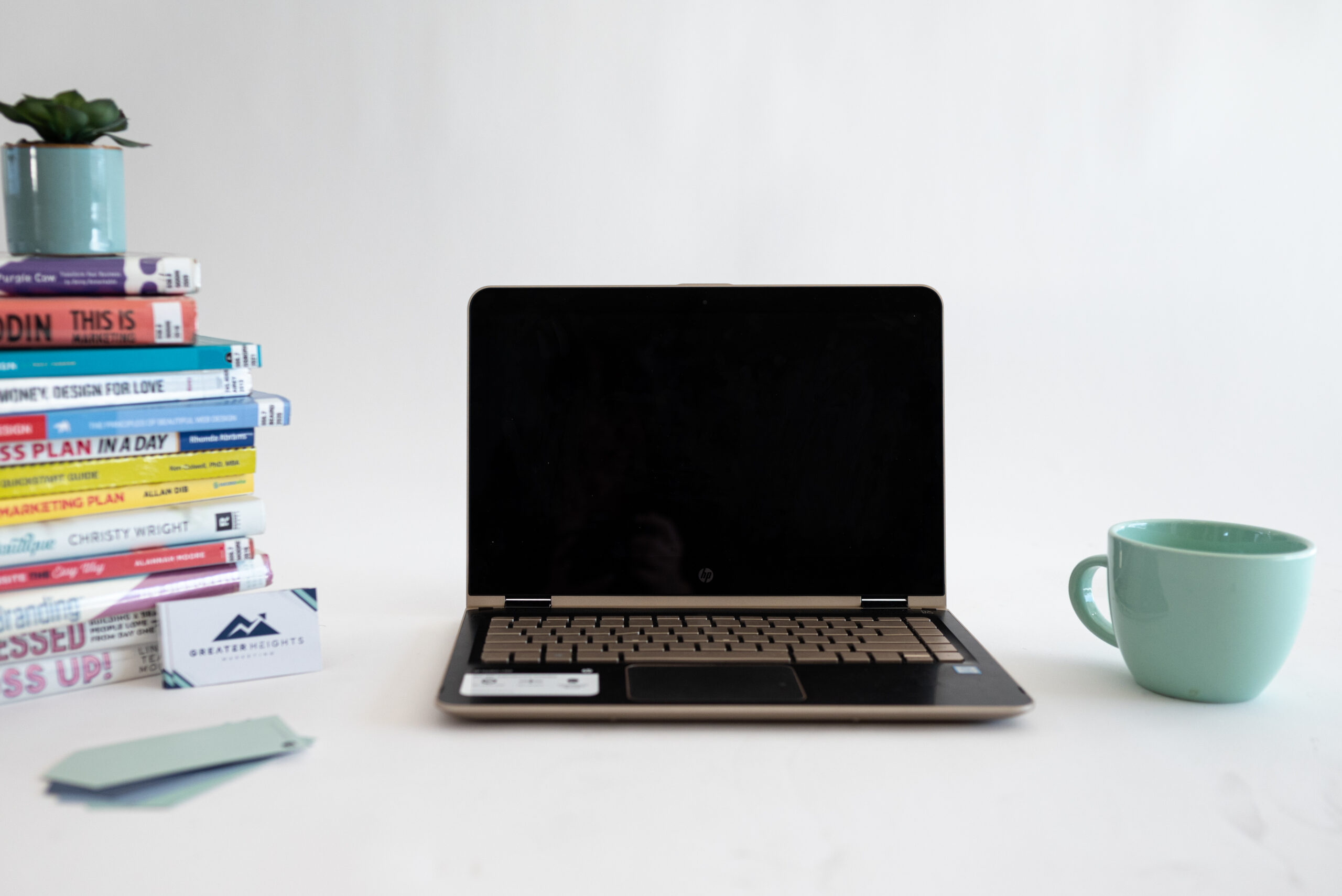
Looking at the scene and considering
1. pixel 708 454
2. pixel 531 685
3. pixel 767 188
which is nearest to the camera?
pixel 531 685

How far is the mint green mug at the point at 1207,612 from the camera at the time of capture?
0.83 metres

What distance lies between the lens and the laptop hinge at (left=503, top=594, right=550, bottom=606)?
103 centimetres

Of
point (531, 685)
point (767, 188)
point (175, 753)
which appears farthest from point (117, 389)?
point (767, 188)

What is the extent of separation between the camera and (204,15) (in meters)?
1.55

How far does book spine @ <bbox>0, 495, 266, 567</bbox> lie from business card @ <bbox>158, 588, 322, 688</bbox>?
0.19 feet

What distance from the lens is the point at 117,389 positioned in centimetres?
88

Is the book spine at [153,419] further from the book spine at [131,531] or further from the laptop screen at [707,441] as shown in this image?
the laptop screen at [707,441]

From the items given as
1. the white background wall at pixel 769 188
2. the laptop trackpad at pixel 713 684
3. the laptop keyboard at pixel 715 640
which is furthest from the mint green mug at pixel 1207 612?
the white background wall at pixel 769 188

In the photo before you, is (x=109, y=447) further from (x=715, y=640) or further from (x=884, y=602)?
(x=884, y=602)

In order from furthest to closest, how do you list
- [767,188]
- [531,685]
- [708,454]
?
[767,188] < [708,454] < [531,685]

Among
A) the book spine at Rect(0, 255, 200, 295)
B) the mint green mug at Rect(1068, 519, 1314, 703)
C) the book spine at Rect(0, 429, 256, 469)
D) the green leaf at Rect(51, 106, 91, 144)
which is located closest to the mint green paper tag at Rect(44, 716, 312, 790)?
the book spine at Rect(0, 429, 256, 469)

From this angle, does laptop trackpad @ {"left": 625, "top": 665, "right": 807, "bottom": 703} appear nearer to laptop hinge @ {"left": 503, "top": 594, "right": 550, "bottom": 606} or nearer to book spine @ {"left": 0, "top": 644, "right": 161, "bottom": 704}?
laptop hinge @ {"left": 503, "top": 594, "right": 550, "bottom": 606}

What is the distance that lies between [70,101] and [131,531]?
360 millimetres

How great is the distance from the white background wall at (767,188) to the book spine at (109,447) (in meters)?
0.58
